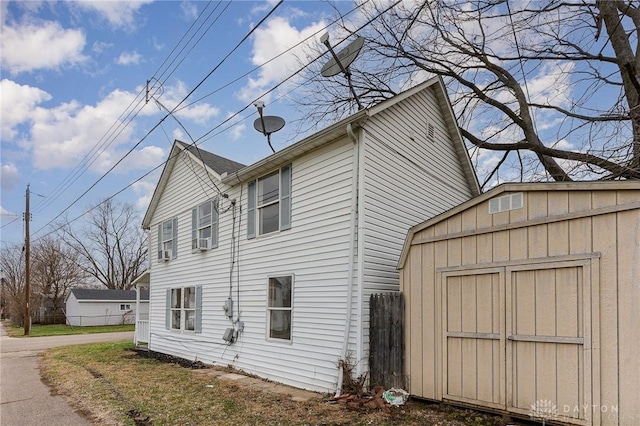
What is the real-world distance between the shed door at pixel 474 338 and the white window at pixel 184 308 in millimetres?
7454

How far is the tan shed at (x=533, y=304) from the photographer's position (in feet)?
Answer: 14.6

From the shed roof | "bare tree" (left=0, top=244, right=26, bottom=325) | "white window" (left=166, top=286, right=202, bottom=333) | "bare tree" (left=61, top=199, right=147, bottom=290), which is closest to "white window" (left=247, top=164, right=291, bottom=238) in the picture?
the shed roof

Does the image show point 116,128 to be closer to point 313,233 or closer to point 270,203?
point 270,203

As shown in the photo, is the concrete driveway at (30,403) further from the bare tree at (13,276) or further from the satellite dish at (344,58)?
the bare tree at (13,276)

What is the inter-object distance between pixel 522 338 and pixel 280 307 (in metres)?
4.76

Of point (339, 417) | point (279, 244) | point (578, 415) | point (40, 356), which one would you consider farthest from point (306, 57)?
point (40, 356)

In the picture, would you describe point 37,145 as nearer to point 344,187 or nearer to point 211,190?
point 211,190

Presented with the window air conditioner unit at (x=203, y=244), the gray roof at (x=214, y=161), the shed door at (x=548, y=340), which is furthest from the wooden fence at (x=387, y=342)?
the gray roof at (x=214, y=161)

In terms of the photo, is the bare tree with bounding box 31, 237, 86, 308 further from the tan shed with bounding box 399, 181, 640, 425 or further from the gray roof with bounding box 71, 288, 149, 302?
the tan shed with bounding box 399, 181, 640, 425

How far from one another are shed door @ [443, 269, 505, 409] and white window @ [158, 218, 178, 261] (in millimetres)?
9661

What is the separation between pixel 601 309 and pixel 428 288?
239 cm

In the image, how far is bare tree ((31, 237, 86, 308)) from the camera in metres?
37.7

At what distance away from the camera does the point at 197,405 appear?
670 cm

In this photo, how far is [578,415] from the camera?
4629mm
